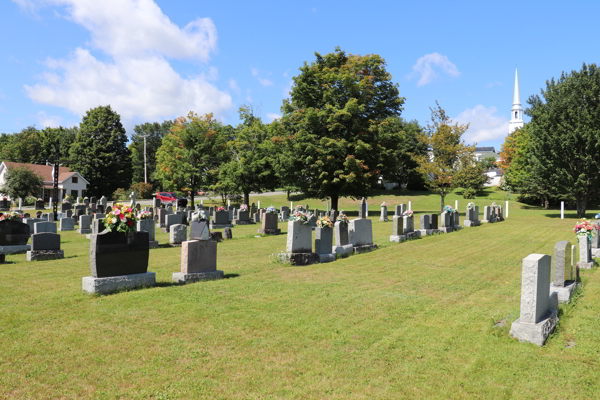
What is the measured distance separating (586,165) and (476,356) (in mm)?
32171

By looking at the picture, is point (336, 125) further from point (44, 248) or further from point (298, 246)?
point (44, 248)

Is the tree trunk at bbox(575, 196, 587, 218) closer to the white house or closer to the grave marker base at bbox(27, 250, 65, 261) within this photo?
the grave marker base at bbox(27, 250, 65, 261)

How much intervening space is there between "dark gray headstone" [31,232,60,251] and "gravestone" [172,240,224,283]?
22.9 ft

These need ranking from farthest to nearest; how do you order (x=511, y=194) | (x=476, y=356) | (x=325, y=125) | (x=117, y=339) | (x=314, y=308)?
(x=511, y=194), (x=325, y=125), (x=314, y=308), (x=117, y=339), (x=476, y=356)

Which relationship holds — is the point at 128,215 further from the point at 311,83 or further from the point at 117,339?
the point at 311,83

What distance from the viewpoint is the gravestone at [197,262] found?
10414 mm

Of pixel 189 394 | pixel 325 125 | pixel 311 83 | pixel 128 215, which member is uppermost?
pixel 311 83

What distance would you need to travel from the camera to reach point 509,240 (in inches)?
779

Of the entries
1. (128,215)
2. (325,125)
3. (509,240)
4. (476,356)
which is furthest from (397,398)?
(325,125)

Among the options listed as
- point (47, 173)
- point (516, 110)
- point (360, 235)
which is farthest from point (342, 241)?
point (516, 110)

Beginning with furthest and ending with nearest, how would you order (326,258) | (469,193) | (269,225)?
1. (469,193)
2. (269,225)
3. (326,258)

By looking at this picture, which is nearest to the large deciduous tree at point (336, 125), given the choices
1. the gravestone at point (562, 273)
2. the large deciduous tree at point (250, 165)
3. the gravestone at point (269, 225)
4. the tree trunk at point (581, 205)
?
the large deciduous tree at point (250, 165)

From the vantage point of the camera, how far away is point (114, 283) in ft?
30.5

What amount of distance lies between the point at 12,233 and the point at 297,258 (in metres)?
10.9
